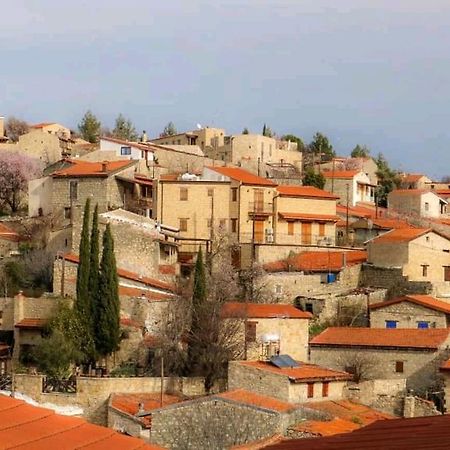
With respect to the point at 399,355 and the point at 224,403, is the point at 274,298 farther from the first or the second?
the point at 224,403

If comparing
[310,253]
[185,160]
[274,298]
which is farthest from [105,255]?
[185,160]

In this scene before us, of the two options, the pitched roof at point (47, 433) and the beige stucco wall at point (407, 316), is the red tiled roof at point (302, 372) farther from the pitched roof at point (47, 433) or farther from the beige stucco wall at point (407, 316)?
the pitched roof at point (47, 433)

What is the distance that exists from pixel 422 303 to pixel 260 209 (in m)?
13.8

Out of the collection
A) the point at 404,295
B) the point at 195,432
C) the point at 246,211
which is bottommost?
the point at 195,432

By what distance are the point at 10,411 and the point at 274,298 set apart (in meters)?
36.6

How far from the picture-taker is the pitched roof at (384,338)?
37375mm

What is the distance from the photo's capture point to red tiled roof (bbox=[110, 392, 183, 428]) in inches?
1287

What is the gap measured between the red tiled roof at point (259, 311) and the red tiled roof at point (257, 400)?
614 centimetres

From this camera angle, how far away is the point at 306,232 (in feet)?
173

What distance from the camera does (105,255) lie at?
125ft

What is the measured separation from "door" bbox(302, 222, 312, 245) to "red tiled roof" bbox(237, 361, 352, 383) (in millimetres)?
17788

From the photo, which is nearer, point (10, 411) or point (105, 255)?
point (10, 411)

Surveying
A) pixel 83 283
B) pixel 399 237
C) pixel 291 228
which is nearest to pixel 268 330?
pixel 83 283

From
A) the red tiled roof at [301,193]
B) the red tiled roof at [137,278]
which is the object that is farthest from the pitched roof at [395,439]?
the red tiled roof at [301,193]
